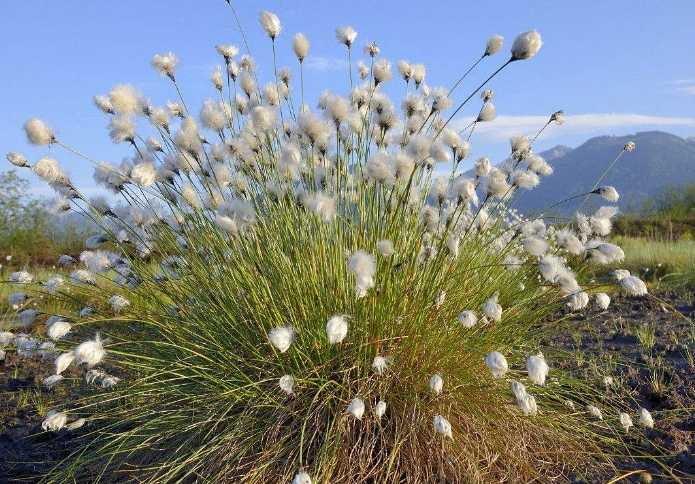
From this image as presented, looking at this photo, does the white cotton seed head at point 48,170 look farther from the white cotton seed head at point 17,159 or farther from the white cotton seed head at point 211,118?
the white cotton seed head at point 211,118

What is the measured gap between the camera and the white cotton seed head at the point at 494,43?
2602 mm

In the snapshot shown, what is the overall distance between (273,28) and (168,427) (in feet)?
6.59

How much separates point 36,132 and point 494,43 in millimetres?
2018

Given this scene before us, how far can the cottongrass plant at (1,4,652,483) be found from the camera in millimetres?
2455

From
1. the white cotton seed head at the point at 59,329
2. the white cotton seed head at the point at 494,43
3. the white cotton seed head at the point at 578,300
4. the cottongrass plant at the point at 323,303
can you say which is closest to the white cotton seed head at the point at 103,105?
the cottongrass plant at the point at 323,303

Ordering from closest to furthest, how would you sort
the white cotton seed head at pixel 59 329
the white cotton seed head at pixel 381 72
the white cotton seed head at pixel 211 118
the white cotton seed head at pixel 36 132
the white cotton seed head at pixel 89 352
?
the white cotton seed head at pixel 89 352, the white cotton seed head at pixel 59 329, the white cotton seed head at pixel 36 132, the white cotton seed head at pixel 211 118, the white cotton seed head at pixel 381 72

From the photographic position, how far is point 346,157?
2.94m

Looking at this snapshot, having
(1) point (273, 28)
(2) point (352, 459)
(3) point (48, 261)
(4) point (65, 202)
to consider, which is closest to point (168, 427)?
(2) point (352, 459)

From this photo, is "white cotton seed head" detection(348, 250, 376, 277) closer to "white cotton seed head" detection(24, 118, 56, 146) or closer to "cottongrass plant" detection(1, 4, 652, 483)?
"cottongrass plant" detection(1, 4, 652, 483)

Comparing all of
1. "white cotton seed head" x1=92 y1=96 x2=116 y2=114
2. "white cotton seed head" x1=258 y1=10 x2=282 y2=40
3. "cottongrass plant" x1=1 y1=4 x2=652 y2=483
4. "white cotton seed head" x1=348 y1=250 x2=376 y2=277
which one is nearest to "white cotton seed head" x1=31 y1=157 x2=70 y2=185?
"cottongrass plant" x1=1 y1=4 x2=652 y2=483

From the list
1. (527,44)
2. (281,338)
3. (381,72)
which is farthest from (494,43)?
(281,338)

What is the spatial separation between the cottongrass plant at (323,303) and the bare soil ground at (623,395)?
0.25 meters

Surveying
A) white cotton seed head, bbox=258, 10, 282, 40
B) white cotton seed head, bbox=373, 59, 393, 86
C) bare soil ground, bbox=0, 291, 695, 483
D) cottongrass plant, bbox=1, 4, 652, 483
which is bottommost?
bare soil ground, bbox=0, 291, 695, 483

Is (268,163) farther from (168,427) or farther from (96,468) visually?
(96,468)
